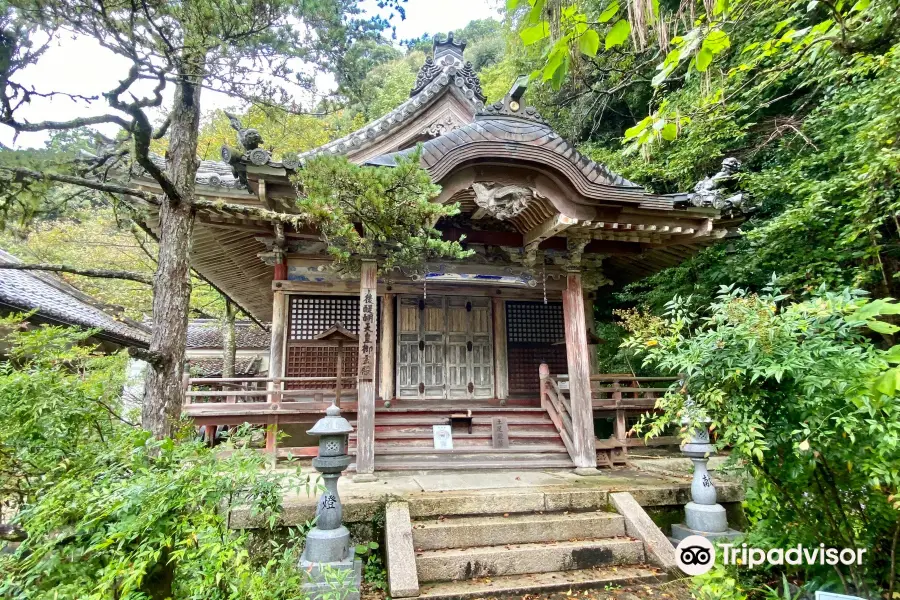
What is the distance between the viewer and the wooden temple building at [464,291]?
5.72 metres

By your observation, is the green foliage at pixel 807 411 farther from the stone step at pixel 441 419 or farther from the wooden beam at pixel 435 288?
the stone step at pixel 441 419

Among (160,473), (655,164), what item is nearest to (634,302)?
(655,164)

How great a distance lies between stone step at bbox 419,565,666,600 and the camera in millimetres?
3521

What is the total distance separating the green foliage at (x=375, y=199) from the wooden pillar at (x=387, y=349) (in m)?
3.66

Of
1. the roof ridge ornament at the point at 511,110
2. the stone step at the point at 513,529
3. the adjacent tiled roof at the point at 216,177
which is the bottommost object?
the stone step at the point at 513,529

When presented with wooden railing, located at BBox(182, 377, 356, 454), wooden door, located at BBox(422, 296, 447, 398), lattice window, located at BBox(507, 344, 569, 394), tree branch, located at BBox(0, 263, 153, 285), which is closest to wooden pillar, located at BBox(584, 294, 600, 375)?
Answer: lattice window, located at BBox(507, 344, 569, 394)

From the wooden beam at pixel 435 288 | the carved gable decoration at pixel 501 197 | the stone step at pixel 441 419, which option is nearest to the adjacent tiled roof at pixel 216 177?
the wooden beam at pixel 435 288

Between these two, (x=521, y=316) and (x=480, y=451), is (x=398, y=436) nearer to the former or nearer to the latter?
(x=480, y=451)

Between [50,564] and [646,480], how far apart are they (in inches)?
218

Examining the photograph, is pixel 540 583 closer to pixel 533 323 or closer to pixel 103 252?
pixel 533 323

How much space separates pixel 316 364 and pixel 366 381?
2300 mm

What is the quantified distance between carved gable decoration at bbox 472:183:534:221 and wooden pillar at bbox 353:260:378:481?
169 cm

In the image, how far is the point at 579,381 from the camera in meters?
6.40

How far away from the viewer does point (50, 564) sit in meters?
2.17
